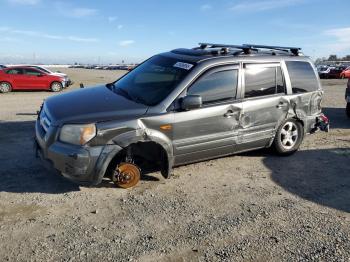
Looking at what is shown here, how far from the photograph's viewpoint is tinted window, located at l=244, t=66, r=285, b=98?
613 cm

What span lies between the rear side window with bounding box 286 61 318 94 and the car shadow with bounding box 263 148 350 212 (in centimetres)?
122

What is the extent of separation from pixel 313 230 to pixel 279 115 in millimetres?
2628

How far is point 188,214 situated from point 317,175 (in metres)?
2.59

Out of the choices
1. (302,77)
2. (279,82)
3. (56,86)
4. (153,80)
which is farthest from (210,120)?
(56,86)

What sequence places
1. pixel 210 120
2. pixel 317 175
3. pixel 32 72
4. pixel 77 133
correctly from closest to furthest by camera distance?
pixel 77 133
pixel 210 120
pixel 317 175
pixel 32 72

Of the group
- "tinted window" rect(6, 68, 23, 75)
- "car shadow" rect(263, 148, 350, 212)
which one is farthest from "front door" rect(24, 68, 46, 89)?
"car shadow" rect(263, 148, 350, 212)

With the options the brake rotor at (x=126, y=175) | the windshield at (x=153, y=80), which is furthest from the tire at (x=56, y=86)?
the brake rotor at (x=126, y=175)

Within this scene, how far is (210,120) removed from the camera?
18.4 feet

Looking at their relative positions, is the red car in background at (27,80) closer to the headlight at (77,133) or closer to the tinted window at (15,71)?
the tinted window at (15,71)

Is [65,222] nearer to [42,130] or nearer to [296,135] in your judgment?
[42,130]

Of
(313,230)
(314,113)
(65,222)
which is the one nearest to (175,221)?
(65,222)

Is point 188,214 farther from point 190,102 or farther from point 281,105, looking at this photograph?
point 281,105

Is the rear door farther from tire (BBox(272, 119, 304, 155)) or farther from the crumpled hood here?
the crumpled hood

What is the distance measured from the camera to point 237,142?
238 inches
